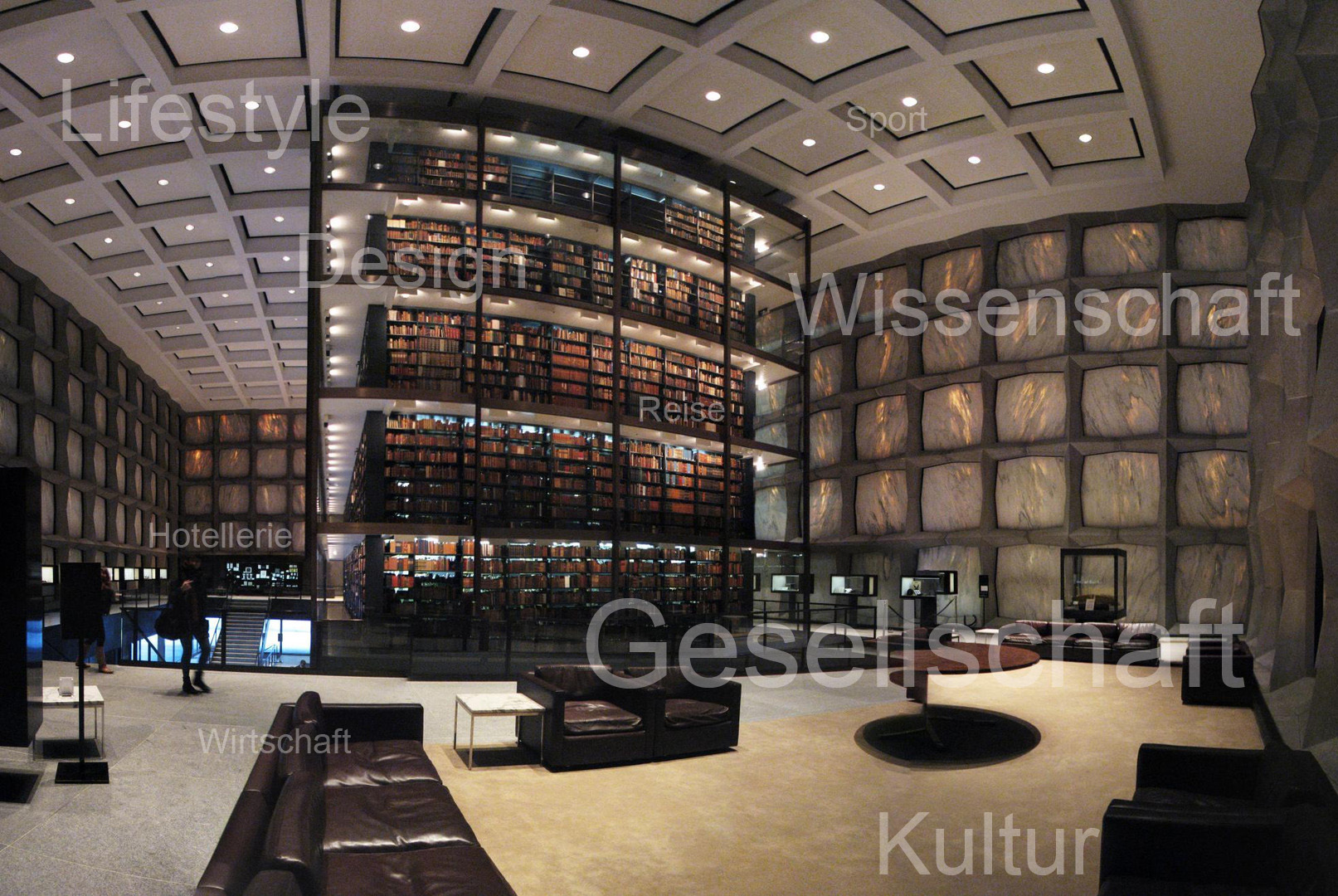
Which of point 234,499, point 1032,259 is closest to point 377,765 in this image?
point 1032,259

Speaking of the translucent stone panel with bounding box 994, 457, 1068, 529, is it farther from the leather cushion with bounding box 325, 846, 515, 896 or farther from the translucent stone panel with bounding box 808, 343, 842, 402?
the leather cushion with bounding box 325, 846, 515, 896

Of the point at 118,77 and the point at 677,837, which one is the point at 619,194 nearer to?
the point at 118,77

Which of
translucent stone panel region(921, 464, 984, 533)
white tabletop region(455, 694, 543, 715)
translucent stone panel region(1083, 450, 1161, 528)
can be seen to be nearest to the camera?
white tabletop region(455, 694, 543, 715)

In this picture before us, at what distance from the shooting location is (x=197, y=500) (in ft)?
116

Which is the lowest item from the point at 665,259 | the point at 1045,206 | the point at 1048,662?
the point at 1048,662

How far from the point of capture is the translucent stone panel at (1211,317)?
17.6m

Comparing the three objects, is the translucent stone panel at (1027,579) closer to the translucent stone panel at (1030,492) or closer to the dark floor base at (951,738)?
the translucent stone panel at (1030,492)

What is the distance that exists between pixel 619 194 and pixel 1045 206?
28.8ft

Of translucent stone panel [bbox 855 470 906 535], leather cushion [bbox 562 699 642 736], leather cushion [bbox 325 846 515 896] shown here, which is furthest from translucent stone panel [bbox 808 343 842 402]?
leather cushion [bbox 325 846 515 896]

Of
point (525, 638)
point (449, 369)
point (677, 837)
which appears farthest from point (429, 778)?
point (449, 369)

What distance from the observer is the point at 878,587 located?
21844mm

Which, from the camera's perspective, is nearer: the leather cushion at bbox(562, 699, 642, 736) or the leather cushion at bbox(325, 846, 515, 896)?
the leather cushion at bbox(325, 846, 515, 896)

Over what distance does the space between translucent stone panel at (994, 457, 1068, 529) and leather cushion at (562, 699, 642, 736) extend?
46.5 ft

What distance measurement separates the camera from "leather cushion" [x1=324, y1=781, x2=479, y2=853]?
4.12 m
